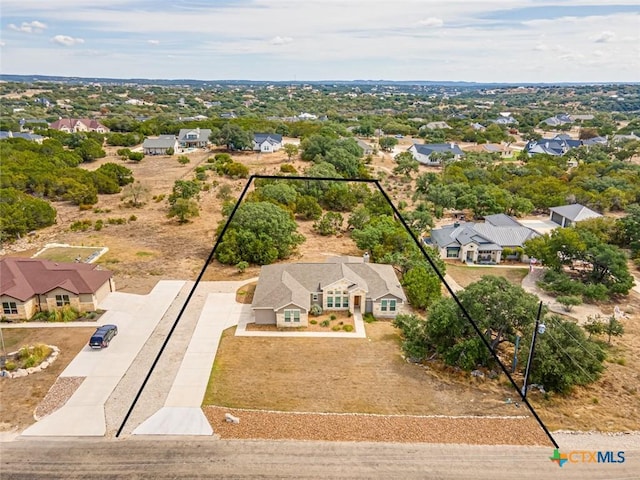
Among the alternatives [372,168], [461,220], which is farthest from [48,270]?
[372,168]

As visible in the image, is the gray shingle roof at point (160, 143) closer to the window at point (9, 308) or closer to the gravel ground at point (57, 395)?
the window at point (9, 308)

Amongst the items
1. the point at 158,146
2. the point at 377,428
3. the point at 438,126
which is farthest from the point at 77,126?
the point at 377,428

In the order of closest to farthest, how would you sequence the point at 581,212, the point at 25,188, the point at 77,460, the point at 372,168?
the point at 77,460 < the point at 581,212 < the point at 25,188 < the point at 372,168

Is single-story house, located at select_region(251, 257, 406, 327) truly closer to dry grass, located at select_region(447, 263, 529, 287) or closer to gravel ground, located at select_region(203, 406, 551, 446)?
dry grass, located at select_region(447, 263, 529, 287)

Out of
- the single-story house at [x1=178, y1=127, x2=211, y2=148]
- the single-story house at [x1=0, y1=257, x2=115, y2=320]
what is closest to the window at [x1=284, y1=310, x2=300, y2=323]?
the single-story house at [x1=0, y1=257, x2=115, y2=320]

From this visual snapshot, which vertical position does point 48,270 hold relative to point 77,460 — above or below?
above

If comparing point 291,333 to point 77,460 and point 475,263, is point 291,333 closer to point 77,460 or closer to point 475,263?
point 77,460
